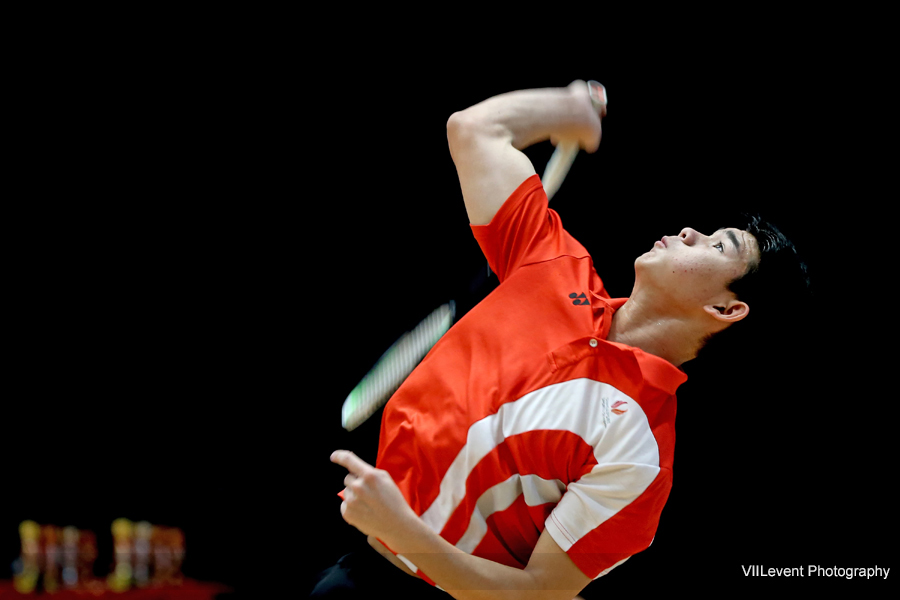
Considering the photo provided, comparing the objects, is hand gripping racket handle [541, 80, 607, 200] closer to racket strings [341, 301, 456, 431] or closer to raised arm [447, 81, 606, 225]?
raised arm [447, 81, 606, 225]

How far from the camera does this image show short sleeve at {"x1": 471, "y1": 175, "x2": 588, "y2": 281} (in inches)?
76.1

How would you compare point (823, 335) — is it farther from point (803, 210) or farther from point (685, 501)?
point (685, 501)

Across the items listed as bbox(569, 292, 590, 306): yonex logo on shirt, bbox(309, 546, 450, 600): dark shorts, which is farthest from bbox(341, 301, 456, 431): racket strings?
bbox(569, 292, 590, 306): yonex logo on shirt

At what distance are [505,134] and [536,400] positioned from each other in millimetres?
643

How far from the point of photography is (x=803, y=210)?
277cm

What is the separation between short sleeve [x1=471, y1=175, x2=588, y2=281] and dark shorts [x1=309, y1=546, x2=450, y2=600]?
2.47ft

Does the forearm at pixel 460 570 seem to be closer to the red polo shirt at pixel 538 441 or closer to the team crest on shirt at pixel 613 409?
the red polo shirt at pixel 538 441

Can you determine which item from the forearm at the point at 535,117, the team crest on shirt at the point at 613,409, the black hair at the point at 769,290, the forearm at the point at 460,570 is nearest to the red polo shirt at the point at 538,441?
the team crest on shirt at the point at 613,409

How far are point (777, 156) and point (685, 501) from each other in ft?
4.18

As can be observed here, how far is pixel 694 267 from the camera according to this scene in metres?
1.87

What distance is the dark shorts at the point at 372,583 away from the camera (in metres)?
1.80

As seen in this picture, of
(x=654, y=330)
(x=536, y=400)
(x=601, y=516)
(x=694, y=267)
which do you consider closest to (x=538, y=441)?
(x=536, y=400)

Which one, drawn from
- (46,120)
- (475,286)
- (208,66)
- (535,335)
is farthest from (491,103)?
(46,120)

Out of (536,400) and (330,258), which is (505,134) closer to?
(536,400)
